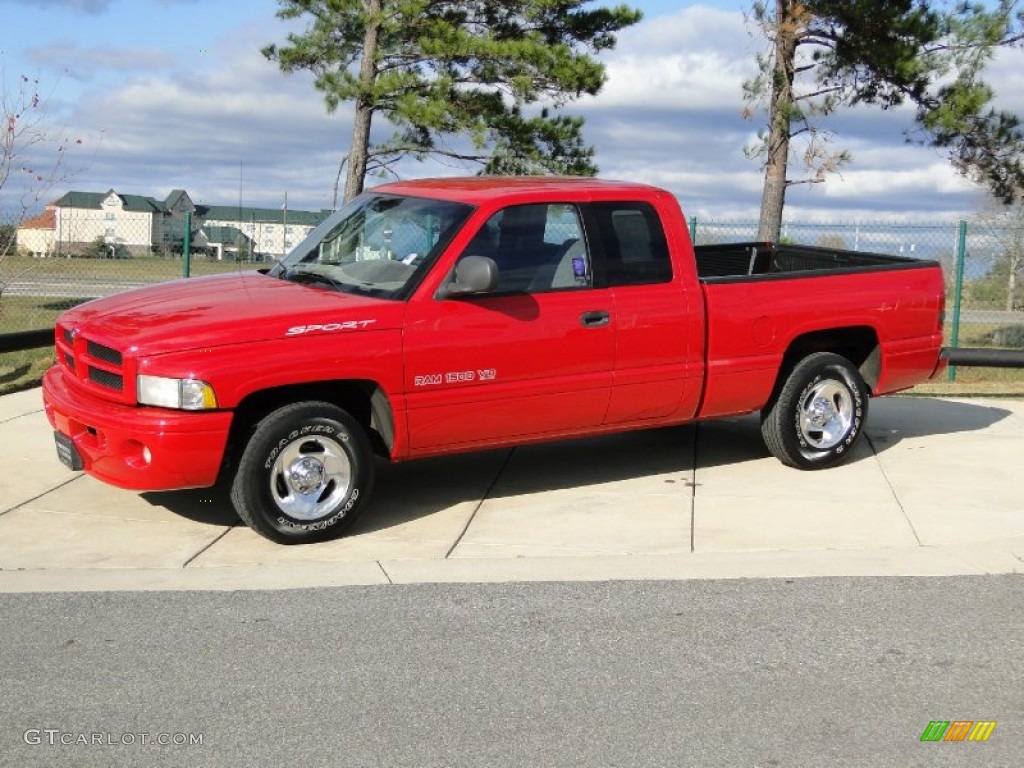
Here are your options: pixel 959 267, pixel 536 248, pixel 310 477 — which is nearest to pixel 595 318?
pixel 536 248

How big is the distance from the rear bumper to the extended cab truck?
1cm

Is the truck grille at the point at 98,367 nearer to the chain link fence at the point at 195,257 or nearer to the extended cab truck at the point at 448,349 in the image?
the extended cab truck at the point at 448,349

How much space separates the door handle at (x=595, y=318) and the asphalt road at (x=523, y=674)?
180 centimetres

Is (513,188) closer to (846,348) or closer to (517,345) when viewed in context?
(517,345)

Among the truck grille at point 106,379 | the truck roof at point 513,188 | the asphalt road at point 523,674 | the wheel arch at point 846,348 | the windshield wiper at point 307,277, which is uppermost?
the truck roof at point 513,188

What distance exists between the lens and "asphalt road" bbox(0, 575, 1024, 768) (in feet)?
14.0

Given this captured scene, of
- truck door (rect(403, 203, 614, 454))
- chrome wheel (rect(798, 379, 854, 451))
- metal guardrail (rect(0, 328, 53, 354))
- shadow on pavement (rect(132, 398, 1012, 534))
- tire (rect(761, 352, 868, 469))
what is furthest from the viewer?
metal guardrail (rect(0, 328, 53, 354))

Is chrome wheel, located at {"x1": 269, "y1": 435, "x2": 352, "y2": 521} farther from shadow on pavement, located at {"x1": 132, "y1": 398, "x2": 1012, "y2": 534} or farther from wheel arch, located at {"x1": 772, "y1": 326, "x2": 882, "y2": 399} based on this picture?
wheel arch, located at {"x1": 772, "y1": 326, "x2": 882, "y2": 399}

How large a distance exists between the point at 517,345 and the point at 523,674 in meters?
2.59

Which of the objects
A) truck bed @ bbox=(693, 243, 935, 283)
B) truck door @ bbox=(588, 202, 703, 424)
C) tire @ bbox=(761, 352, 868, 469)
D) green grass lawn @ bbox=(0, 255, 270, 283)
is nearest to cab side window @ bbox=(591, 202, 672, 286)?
truck door @ bbox=(588, 202, 703, 424)

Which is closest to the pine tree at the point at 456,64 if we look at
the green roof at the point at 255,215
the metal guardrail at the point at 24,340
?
the green roof at the point at 255,215

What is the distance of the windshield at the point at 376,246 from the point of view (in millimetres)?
7109

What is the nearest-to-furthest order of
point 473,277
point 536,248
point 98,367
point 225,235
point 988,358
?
point 98,367
point 473,277
point 536,248
point 988,358
point 225,235

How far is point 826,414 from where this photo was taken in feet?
28.3
